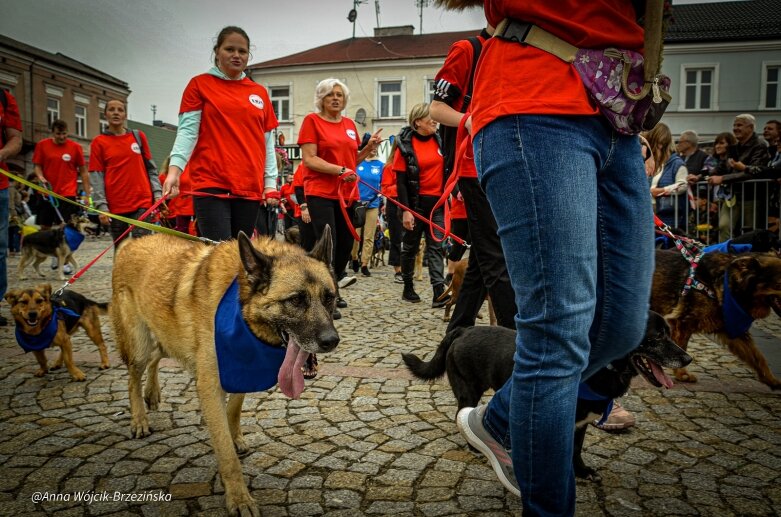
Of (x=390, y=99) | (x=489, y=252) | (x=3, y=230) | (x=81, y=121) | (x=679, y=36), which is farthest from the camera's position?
(x=81, y=121)

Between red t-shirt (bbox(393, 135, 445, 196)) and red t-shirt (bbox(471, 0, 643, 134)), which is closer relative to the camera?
red t-shirt (bbox(471, 0, 643, 134))

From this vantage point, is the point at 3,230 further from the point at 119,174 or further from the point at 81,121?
the point at 81,121

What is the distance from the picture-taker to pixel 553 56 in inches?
61.4

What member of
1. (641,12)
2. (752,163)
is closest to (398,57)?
(752,163)

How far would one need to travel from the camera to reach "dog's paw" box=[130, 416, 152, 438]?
A: 3.14 meters

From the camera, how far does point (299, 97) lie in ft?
116

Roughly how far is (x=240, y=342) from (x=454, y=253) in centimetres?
436

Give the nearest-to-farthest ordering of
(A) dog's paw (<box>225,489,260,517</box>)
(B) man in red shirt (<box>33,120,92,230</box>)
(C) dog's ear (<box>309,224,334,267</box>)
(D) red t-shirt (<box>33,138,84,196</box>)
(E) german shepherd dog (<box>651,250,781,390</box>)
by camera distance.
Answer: (A) dog's paw (<box>225,489,260,517</box>) → (C) dog's ear (<box>309,224,334,267</box>) → (E) german shepherd dog (<box>651,250,781,390</box>) → (B) man in red shirt (<box>33,120,92,230</box>) → (D) red t-shirt (<box>33,138,84,196</box>)

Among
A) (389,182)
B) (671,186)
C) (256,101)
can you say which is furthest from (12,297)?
(671,186)

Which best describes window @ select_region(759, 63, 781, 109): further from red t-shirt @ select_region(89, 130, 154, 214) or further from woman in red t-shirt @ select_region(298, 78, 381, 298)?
red t-shirt @ select_region(89, 130, 154, 214)

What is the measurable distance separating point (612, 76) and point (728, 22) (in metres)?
35.0

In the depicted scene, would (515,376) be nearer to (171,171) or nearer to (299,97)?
(171,171)

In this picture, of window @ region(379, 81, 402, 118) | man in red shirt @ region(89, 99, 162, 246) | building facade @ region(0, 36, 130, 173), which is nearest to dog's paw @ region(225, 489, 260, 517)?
man in red shirt @ region(89, 99, 162, 246)

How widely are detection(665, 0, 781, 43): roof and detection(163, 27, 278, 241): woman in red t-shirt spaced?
28416 mm
